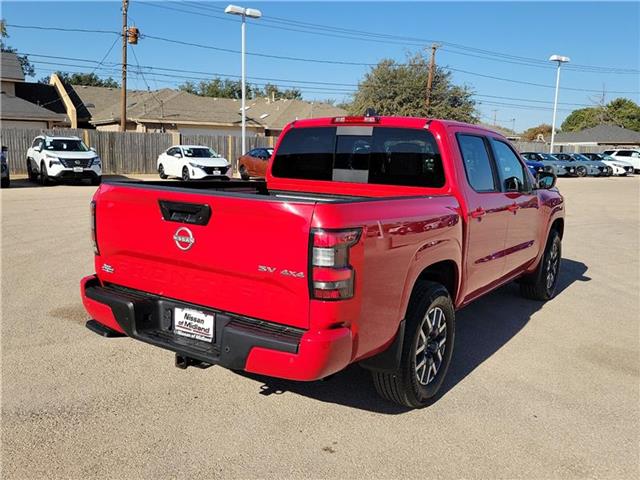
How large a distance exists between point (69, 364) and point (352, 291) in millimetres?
2617

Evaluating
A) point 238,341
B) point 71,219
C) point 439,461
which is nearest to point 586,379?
point 439,461

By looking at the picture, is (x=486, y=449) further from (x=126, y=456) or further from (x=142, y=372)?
(x=142, y=372)

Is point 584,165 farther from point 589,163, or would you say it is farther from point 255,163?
point 255,163

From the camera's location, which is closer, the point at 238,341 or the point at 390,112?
the point at 238,341

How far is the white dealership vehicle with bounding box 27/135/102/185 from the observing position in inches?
756

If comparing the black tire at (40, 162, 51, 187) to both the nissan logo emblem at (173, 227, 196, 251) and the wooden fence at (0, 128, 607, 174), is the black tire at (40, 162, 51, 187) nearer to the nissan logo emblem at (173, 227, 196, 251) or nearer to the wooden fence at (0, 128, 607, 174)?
the wooden fence at (0, 128, 607, 174)

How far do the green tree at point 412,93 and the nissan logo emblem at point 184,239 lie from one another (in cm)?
4378

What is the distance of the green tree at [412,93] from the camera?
4569 cm

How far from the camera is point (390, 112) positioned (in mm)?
45969

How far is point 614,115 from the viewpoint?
91.6 m

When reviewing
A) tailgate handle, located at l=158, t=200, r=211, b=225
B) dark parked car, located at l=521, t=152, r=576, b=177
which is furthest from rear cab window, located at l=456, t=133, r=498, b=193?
dark parked car, located at l=521, t=152, r=576, b=177

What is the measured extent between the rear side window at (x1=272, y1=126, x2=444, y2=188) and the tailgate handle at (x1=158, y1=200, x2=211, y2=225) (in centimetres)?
180

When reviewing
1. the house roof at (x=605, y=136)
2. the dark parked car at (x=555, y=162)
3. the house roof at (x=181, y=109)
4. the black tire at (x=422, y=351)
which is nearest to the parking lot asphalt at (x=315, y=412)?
the black tire at (x=422, y=351)

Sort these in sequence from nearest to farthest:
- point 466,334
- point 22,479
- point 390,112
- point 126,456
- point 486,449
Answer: point 22,479 < point 126,456 < point 486,449 < point 466,334 < point 390,112
